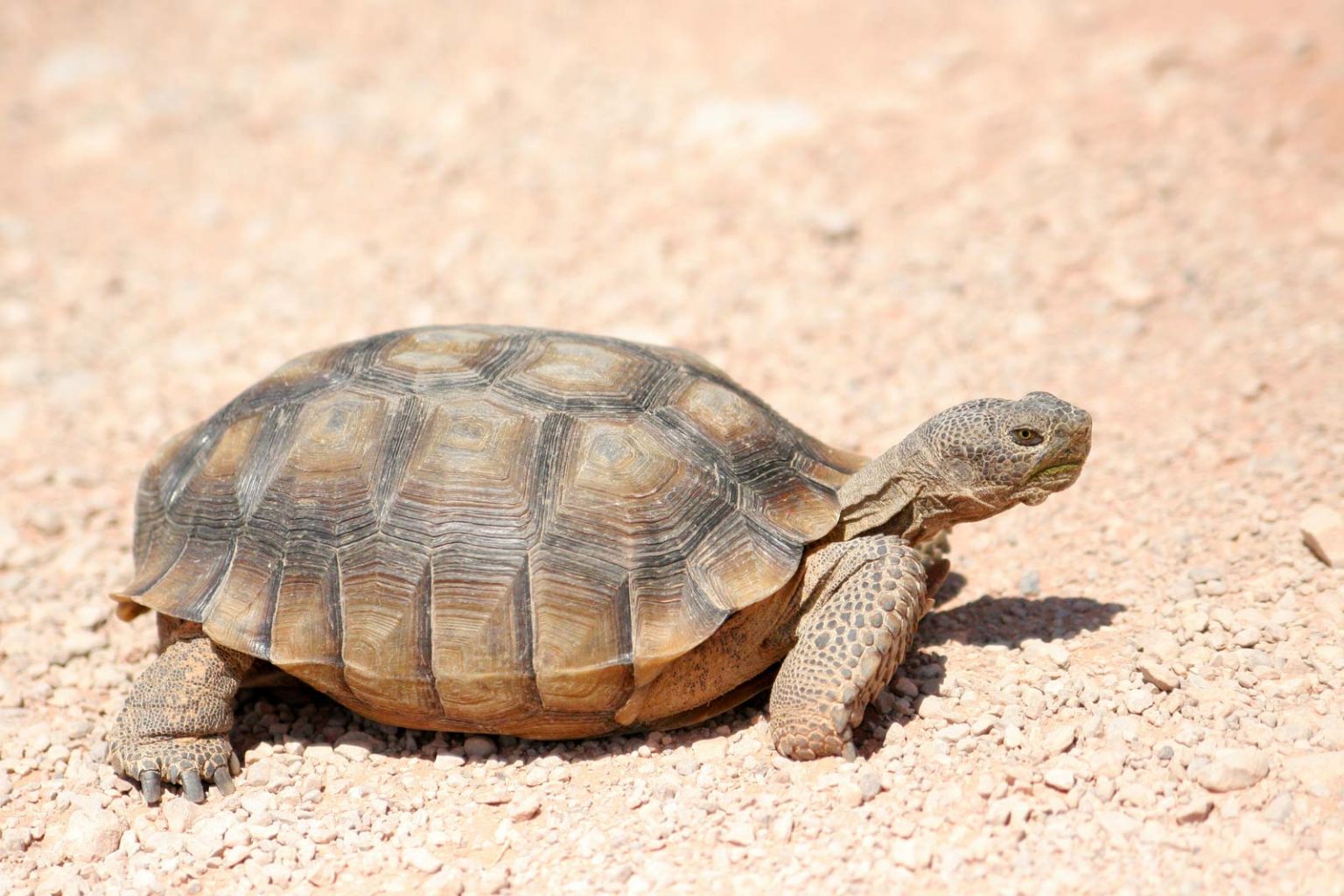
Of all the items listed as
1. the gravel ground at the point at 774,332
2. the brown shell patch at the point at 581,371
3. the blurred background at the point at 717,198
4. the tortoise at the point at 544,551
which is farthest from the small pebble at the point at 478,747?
the blurred background at the point at 717,198

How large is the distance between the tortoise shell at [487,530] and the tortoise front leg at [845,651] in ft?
0.67

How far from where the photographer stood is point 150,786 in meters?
3.80

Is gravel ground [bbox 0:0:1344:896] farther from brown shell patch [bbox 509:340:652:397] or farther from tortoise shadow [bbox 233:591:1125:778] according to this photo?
brown shell patch [bbox 509:340:652:397]

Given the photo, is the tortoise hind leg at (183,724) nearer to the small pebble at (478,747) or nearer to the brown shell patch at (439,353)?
the small pebble at (478,747)

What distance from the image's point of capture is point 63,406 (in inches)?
253

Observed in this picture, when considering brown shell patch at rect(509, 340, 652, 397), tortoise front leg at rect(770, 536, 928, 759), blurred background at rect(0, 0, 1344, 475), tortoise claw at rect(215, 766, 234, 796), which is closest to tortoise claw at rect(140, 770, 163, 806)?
tortoise claw at rect(215, 766, 234, 796)

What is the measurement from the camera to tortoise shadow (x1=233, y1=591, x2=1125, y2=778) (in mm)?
3947

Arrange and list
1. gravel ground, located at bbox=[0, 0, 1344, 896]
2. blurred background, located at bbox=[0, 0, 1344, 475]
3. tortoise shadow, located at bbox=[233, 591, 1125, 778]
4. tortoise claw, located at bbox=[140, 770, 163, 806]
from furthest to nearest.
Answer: blurred background, located at bbox=[0, 0, 1344, 475] < tortoise shadow, located at bbox=[233, 591, 1125, 778] < tortoise claw, located at bbox=[140, 770, 163, 806] < gravel ground, located at bbox=[0, 0, 1344, 896]

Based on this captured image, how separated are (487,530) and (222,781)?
1.21 meters

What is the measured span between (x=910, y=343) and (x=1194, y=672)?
283cm

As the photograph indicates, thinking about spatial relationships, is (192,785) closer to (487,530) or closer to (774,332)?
(487,530)

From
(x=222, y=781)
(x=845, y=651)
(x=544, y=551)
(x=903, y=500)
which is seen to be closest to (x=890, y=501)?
(x=903, y=500)

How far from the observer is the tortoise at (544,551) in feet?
12.1

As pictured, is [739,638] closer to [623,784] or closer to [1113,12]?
[623,784]
